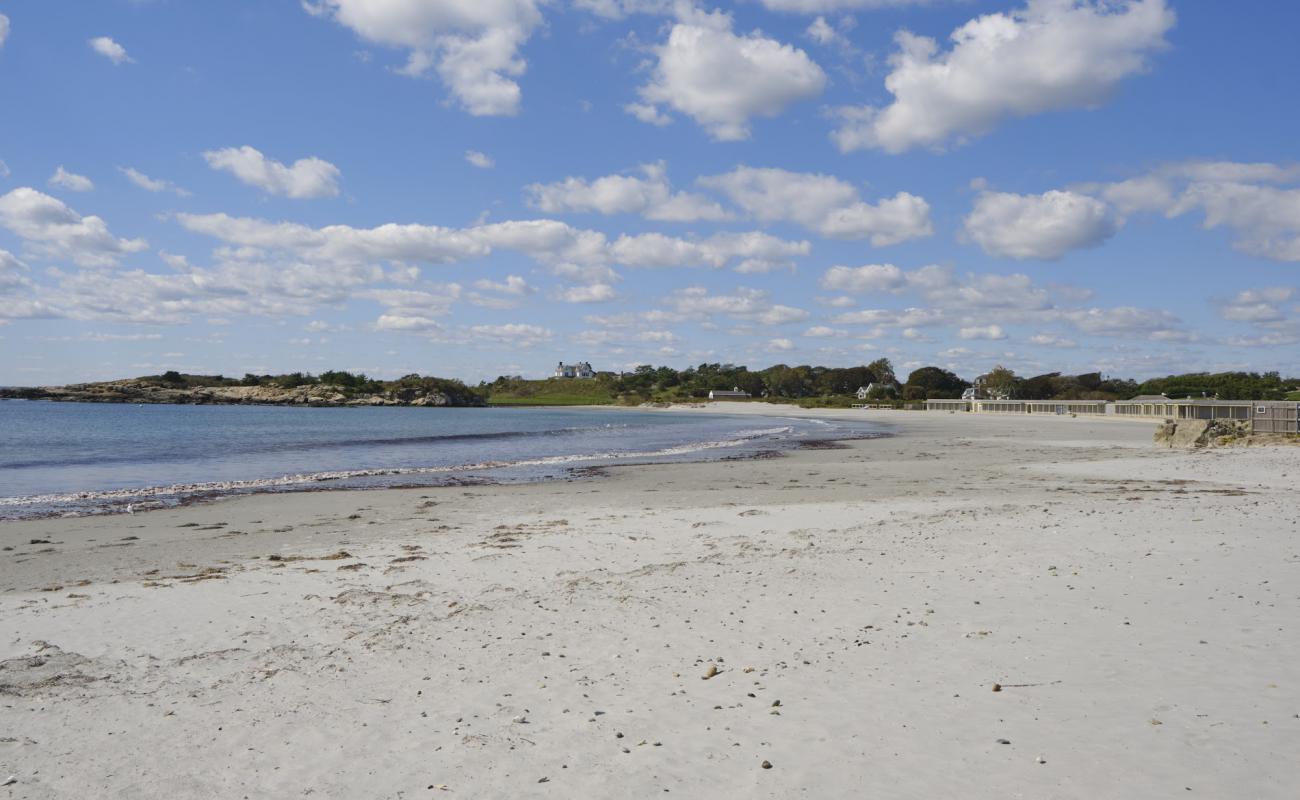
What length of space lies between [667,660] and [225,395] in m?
174

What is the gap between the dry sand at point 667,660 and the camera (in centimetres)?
486

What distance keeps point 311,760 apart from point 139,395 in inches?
7004

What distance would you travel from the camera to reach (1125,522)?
43.1 ft

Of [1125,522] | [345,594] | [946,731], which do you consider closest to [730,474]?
[1125,522]

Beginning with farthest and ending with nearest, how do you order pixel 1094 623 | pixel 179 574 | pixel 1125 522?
pixel 1125 522 < pixel 179 574 < pixel 1094 623

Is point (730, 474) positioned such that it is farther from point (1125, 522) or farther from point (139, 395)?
point (139, 395)

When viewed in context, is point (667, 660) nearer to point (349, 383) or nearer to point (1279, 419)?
point (1279, 419)

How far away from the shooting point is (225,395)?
6142 inches

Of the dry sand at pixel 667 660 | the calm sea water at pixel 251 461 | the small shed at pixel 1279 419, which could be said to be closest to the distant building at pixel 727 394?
the calm sea water at pixel 251 461

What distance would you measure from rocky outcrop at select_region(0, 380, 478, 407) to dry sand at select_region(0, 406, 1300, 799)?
533 feet

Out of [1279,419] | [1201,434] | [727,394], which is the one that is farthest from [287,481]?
[727,394]

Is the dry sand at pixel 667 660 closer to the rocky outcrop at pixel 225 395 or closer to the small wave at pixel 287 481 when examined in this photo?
the small wave at pixel 287 481

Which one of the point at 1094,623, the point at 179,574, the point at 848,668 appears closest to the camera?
the point at 848,668

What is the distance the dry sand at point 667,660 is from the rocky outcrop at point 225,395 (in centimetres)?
16238
